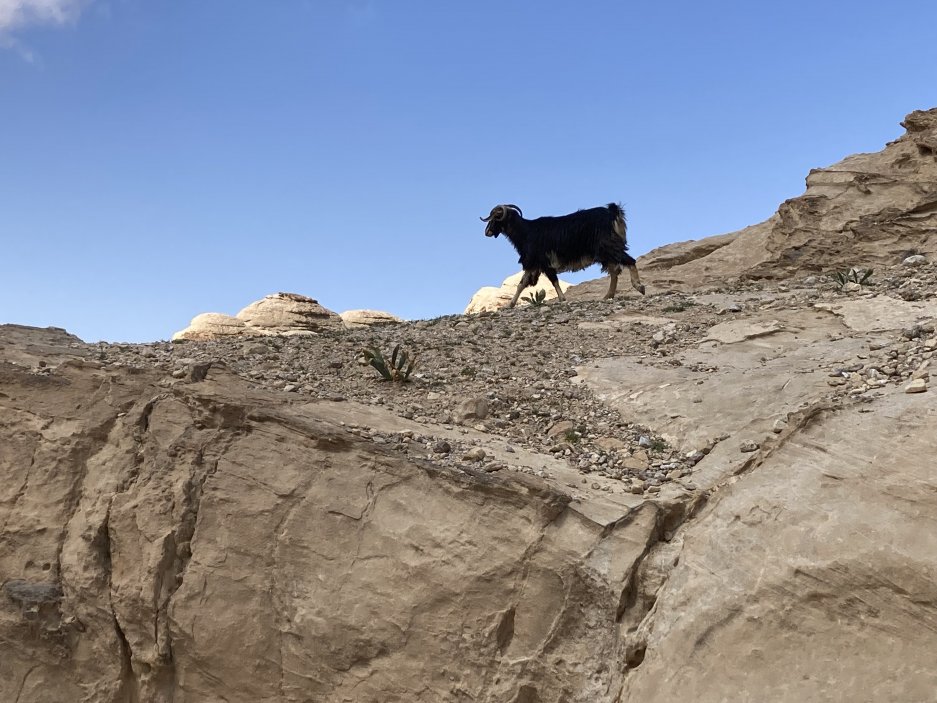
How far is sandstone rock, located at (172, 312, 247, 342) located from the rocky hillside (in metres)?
17.0

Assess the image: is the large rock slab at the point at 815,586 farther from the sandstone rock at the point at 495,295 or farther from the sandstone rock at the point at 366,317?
the sandstone rock at the point at 495,295

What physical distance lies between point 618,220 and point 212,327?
1667 cm

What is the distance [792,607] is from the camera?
5.50 metres

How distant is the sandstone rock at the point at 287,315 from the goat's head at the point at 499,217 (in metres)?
11.1

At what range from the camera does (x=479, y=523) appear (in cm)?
673

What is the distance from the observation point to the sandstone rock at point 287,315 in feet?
87.8

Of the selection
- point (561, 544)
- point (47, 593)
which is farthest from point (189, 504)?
point (561, 544)

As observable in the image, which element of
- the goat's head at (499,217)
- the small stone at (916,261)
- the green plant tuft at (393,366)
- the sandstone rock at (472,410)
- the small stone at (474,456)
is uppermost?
the goat's head at (499,217)

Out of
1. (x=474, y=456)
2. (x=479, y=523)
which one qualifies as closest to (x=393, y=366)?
(x=474, y=456)

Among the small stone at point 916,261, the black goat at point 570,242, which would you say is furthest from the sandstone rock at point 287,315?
the small stone at point 916,261

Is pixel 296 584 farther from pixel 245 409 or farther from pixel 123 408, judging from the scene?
pixel 123 408

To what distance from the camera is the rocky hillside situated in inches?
219

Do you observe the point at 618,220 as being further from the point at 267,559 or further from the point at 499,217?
the point at 267,559

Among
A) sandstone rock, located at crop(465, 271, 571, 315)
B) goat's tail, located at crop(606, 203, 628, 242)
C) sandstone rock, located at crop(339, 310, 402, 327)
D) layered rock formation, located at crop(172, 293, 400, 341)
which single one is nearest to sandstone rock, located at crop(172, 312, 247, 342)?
layered rock formation, located at crop(172, 293, 400, 341)
